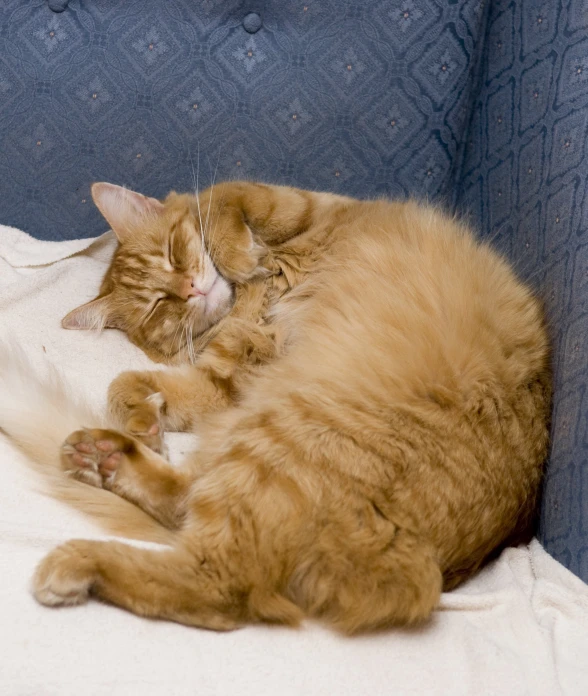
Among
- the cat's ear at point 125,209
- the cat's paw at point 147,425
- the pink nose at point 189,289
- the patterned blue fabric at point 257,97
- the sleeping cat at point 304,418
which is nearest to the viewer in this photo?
the sleeping cat at point 304,418

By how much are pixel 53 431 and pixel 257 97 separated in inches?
51.2

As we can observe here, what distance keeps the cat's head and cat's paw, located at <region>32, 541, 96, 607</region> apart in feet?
2.89

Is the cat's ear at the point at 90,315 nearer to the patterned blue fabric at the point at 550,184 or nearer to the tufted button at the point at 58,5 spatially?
the tufted button at the point at 58,5

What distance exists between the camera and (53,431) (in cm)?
152

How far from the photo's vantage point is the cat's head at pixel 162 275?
1958 mm

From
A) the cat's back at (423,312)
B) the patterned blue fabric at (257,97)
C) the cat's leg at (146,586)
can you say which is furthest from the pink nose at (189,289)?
the cat's leg at (146,586)

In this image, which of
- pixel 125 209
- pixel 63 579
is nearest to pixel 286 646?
pixel 63 579

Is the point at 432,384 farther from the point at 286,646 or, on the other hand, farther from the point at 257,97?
the point at 257,97

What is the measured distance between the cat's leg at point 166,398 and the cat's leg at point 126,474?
167mm

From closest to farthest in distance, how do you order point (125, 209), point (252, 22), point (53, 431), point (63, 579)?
point (63, 579), point (53, 431), point (125, 209), point (252, 22)

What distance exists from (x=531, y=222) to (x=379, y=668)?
3.84ft

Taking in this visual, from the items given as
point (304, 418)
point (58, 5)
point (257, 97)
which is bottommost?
point (304, 418)

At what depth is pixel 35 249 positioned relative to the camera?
7.64 ft

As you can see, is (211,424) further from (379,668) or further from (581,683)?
(581,683)
